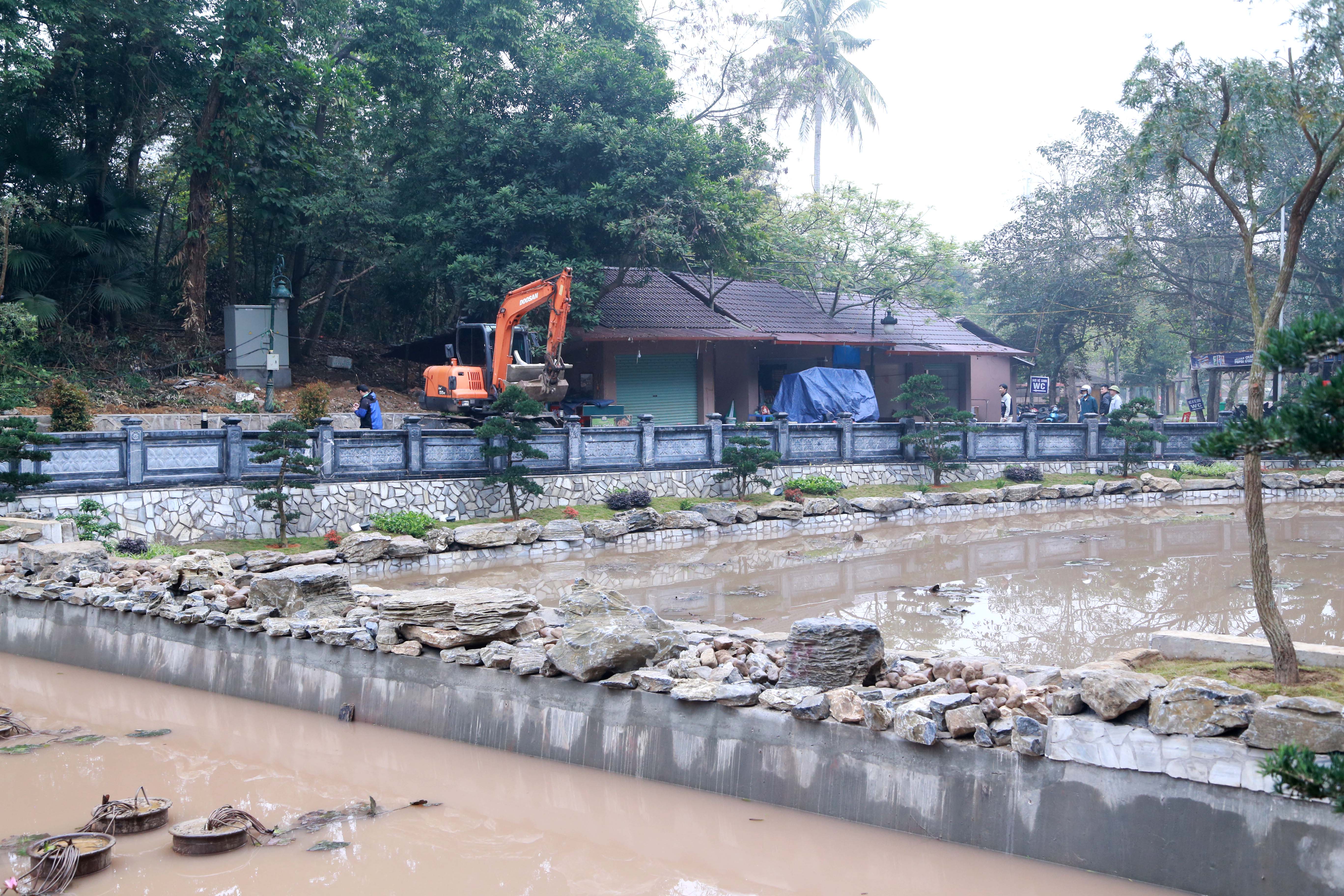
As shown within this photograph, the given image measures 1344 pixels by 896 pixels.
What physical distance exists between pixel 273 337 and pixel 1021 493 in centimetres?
1886

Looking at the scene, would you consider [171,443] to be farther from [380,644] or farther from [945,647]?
[945,647]

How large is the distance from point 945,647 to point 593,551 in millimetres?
8598

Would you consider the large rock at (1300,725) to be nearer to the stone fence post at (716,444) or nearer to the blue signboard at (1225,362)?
the stone fence post at (716,444)

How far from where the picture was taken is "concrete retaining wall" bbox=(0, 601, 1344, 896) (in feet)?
16.1

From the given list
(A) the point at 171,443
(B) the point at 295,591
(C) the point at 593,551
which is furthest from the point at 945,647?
(A) the point at 171,443

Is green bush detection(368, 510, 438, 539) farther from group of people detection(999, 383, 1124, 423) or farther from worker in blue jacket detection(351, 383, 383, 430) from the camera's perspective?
group of people detection(999, 383, 1124, 423)

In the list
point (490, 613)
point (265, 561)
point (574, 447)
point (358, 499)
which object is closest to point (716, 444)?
point (574, 447)

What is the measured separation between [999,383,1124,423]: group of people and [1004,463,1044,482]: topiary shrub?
2160mm

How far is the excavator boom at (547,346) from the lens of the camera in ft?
68.0

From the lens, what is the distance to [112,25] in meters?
24.0

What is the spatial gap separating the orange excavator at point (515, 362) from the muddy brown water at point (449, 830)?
12683 mm

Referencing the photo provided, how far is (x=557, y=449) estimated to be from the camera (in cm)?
2044

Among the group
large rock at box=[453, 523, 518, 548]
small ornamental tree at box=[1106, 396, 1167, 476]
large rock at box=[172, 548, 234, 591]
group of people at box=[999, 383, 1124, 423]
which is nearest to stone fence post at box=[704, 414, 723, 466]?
large rock at box=[453, 523, 518, 548]

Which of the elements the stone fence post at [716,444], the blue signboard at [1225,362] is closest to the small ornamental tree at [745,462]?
the stone fence post at [716,444]
